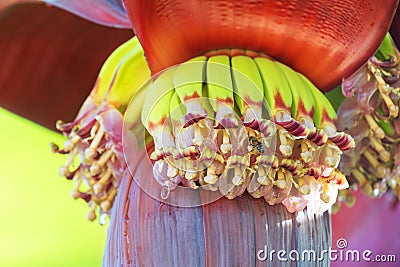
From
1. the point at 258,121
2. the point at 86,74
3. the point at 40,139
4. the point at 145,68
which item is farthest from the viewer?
the point at 40,139

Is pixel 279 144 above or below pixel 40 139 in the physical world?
above

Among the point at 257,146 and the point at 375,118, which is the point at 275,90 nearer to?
the point at 257,146

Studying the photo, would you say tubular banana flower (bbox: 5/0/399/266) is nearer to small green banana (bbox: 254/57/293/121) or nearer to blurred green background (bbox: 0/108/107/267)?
small green banana (bbox: 254/57/293/121)

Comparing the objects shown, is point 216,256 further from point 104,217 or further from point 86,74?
point 86,74

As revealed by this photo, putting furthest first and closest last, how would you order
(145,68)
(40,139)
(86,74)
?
(40,139) < (86,74) < (145,68)

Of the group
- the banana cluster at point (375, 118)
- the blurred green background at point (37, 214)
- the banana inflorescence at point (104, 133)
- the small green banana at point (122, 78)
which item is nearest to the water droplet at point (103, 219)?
the banana inflorescence at point (104, 133)

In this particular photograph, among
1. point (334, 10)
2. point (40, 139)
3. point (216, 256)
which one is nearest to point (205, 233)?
point (216, 256)
